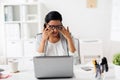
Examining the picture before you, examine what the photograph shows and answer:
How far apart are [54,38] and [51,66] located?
0.63 metres

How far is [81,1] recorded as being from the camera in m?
4.04

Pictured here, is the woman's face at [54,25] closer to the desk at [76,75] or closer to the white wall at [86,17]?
the desk at [76,75]

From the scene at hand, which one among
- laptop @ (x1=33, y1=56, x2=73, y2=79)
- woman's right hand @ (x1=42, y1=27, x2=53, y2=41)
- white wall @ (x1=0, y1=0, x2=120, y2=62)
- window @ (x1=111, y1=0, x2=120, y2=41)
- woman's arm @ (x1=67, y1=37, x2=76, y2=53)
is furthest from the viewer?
white wall @ (x1=0, y1=0, x2=120, y2=62)

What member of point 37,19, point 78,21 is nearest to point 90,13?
point 78,21

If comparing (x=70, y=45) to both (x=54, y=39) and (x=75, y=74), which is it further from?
(x=75, y=74)

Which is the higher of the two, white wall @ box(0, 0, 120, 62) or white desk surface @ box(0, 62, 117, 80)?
white wall @ box(0, 0, 120, 62)

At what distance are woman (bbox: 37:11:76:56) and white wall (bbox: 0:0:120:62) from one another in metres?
1.70

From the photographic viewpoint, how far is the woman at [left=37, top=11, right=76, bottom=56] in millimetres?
2209

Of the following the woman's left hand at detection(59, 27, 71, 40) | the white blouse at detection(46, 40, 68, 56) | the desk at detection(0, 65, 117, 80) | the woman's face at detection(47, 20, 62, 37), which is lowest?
the desk at detection(0, 65, 117, 80)

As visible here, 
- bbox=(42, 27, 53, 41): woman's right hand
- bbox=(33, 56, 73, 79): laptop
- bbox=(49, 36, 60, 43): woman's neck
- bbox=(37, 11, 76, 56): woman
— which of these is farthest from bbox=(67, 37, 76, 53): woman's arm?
bbox=(33, 56, 73, 79): laptop

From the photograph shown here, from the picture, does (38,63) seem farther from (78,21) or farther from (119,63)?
(78,21)

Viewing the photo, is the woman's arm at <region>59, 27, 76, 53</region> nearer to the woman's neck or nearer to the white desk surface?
the woman's neck

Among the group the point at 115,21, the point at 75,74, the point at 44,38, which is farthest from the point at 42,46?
the point at 115,21

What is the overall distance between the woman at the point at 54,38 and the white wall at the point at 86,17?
1697 mm
